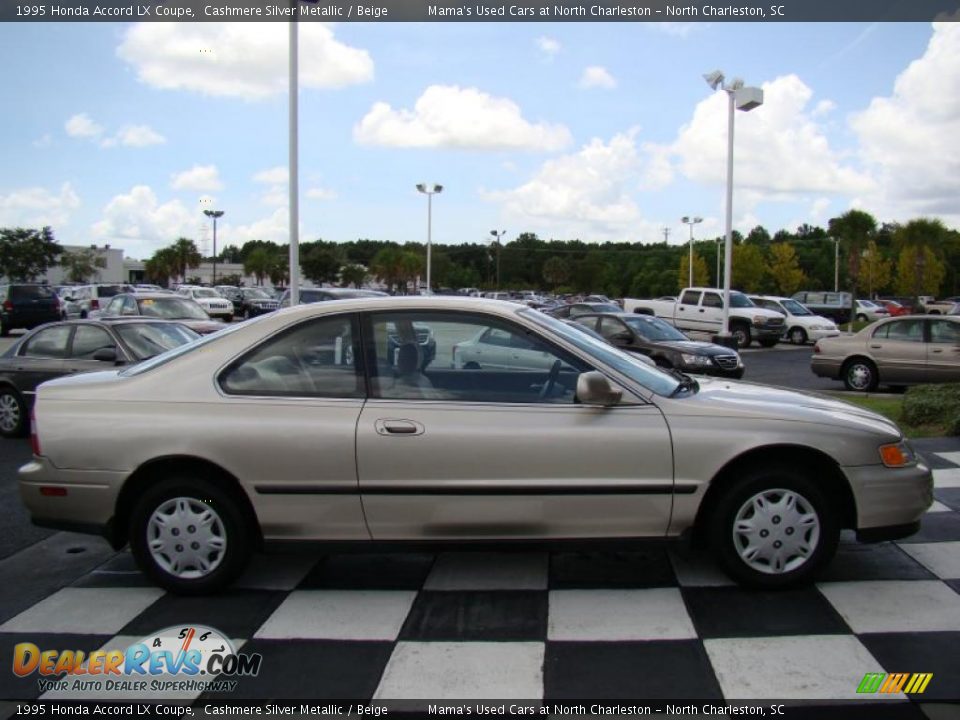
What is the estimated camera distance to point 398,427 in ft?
13.6

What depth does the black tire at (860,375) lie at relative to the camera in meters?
13.9

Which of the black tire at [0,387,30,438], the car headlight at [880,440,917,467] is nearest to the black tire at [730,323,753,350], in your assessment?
the black tire at [0,387,30,438]

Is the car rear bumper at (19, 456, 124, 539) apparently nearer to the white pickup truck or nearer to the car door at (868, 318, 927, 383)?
the car door at (868, 318, 927, 383)

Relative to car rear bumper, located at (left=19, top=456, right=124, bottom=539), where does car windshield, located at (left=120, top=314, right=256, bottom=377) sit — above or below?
above

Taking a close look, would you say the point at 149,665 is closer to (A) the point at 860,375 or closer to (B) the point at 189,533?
(B) the point at 189,533

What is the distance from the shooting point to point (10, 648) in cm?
377

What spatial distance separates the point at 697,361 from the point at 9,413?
10.9 m

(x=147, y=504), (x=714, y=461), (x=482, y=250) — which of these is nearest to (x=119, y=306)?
(x=147, y=504)

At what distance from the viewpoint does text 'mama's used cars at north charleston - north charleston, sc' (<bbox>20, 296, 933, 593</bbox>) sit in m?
4.11

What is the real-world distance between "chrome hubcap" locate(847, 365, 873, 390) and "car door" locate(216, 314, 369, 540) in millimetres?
11937

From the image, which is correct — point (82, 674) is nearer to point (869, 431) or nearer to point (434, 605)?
point (434, 605)

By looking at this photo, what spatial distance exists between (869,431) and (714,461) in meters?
0.86

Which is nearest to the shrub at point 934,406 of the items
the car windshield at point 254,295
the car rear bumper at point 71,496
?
the car rear bumper at point 71,496

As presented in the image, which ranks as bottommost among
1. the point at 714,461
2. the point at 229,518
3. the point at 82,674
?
the point at 82,674
